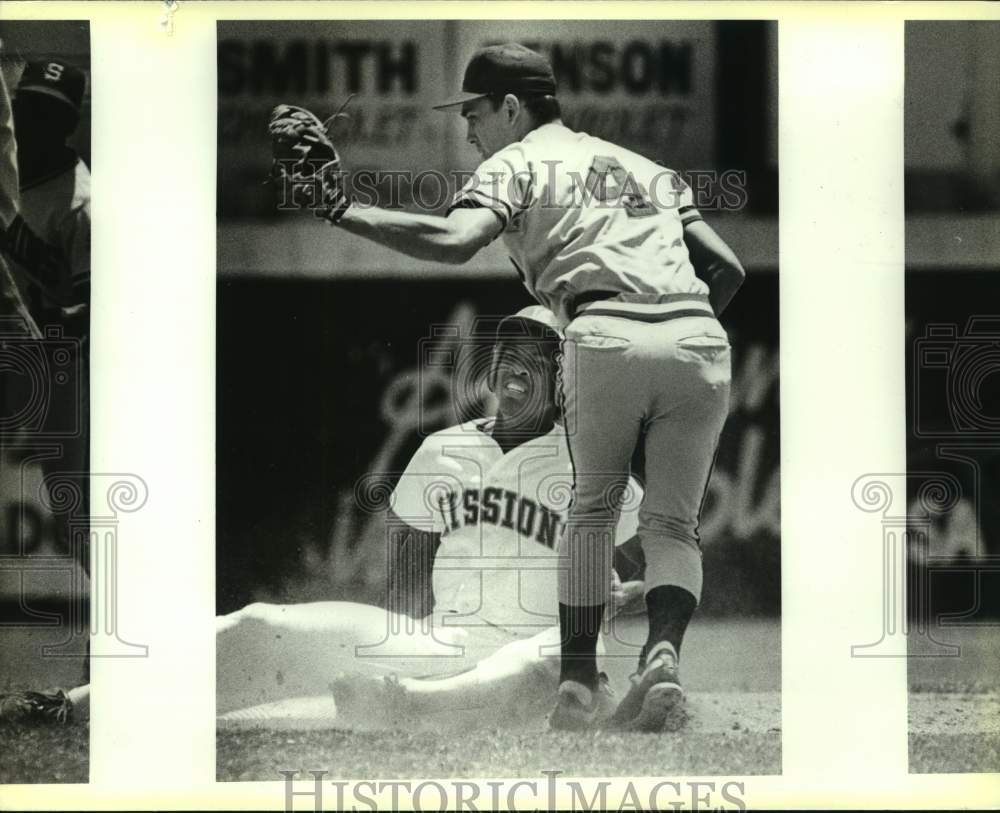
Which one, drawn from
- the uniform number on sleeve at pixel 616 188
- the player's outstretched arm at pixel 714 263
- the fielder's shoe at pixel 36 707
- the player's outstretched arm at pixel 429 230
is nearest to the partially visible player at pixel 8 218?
the fielder's shoe at pixel 36 707

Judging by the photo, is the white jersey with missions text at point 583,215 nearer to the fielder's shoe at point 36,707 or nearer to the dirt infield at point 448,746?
the dirt infield at point 448,746

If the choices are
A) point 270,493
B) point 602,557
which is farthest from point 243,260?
point 602,557

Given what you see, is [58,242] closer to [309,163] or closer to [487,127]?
[309,163]

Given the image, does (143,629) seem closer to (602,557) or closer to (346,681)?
(346,681)

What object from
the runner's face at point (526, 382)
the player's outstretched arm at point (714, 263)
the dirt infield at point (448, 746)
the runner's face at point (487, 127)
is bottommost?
the dirt infield at point (448, 746)

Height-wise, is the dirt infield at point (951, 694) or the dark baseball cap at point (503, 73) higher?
the dark baseball cap at point (503, 73)

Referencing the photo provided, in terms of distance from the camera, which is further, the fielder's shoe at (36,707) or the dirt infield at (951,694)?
the dirt infield at (951,694)

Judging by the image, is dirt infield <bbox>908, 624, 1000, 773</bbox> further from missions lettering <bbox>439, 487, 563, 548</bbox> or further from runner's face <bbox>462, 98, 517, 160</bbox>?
runner's face <bbox>462, 98, 517, 160</bbox>
